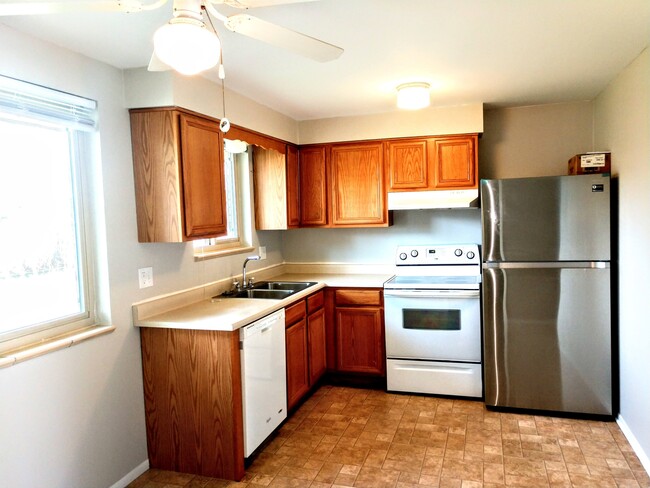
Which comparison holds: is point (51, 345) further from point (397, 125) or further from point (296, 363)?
point (397, 125)

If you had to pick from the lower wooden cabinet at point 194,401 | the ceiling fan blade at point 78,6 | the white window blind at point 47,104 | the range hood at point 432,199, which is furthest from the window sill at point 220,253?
the ceiling fan blade at point 78,6

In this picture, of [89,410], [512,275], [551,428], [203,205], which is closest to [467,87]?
[512,275]

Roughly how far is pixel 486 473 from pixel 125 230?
233 cm

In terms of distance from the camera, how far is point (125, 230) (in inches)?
103

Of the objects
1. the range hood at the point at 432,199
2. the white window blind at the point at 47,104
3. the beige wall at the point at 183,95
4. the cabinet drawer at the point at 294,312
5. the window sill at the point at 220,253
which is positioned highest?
the beige wall at the point at 183,95

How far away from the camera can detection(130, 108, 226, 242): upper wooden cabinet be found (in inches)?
103

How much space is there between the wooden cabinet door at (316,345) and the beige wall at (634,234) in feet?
6.79

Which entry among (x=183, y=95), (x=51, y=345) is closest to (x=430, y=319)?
(x=183, y=95)

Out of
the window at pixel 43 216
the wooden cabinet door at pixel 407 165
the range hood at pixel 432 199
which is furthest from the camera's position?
the wooden cabinet door at pixel 407 165

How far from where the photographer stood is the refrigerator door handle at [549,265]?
3.18 meters

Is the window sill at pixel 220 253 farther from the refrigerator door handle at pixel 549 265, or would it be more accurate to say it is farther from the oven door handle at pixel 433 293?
the refrigerator door handle at pixel 549 265

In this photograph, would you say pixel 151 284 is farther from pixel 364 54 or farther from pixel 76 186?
pixel 364 54

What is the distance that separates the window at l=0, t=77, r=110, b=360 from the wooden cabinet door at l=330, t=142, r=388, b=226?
85.8 inches

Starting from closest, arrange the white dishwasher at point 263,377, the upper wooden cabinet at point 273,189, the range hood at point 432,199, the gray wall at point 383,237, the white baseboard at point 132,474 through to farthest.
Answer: the white baseboard at point 132,474, the white dishwasher at point 263,377, the range hood at point 432,199, the upper wooden cabinet at point 273,189, the gray wall at point 383,237
